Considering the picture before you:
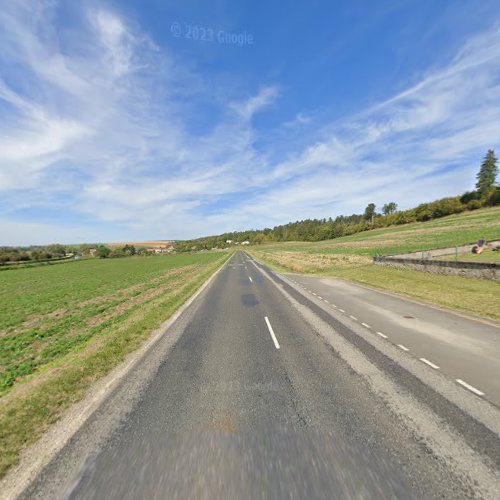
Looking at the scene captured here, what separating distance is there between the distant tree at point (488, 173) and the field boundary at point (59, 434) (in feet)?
428

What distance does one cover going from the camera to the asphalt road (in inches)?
108

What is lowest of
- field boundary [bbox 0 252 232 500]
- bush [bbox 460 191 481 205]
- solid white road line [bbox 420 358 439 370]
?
solid white road line [bbox 420 358 439 370]

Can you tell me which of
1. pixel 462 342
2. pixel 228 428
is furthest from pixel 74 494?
pixel 462 342

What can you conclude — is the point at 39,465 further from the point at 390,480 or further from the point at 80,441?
the point at 390,480

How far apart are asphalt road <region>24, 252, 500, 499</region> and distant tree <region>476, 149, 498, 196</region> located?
127 metres

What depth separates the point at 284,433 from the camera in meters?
3.54

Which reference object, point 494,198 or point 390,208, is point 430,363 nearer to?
point 494,198

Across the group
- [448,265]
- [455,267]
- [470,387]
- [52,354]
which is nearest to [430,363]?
[470,387]

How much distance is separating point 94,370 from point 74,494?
315 centimetres

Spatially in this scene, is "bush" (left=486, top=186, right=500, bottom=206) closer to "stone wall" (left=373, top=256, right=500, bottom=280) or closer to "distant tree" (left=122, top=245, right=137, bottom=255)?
"stone wall" (left=373, top=256, right=500, bottom=280)

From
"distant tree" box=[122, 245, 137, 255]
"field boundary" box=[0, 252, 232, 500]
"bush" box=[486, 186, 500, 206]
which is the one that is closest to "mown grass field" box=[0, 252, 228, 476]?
"field boundary" box=[0, 252, 232, 500]

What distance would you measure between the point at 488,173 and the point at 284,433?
13696 centimetres

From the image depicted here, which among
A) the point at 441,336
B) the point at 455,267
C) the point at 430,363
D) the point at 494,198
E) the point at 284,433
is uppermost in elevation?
the point at 494,198

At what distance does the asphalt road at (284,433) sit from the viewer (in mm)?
2742
